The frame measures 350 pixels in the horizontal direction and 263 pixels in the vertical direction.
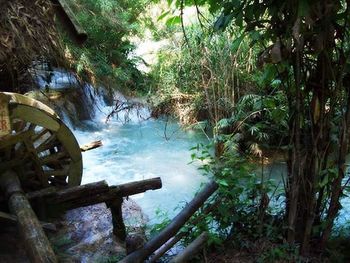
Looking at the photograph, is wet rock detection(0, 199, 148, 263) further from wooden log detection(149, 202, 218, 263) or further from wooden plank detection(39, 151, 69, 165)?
wooden plank detection(39, 151, 69, 165)

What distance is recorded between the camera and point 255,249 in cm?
342

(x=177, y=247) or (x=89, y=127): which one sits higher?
(x=89, y=127)

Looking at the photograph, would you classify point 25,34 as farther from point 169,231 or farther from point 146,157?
point 146,157

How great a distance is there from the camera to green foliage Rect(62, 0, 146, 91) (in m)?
10.8

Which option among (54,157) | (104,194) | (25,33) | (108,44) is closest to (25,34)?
(25,33)

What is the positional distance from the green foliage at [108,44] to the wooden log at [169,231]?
6.92 meters

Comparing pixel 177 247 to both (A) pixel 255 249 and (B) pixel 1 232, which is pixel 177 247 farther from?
(B) pixel 1 232

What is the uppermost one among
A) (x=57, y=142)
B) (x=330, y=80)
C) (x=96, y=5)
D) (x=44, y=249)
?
(x=96, y=5)

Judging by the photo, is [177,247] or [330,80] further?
[177,247]

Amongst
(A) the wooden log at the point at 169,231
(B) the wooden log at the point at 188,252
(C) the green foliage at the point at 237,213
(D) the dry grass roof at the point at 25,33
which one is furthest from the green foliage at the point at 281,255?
(D) the dry grass roof at the point at 25,33

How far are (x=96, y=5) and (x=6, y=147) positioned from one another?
8054 millimetres

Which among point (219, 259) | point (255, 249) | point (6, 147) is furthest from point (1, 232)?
point (255, 249)

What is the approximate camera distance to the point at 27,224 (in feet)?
10.5

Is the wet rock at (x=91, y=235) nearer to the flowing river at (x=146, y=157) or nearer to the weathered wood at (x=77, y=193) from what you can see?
the weathered wood at (x=77, y=193)
